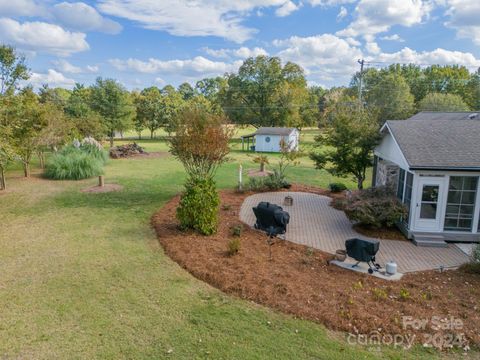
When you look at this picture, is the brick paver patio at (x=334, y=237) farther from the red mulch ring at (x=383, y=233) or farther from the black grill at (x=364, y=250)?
the black grill at (x=364, y=250)

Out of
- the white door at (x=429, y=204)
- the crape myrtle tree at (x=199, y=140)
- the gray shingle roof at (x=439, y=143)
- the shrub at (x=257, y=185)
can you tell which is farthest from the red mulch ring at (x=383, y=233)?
the shrub at (x=257, y=185)

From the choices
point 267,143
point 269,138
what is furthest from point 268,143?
point 269,138

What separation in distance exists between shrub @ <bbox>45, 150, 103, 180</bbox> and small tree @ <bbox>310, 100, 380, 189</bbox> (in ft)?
40.8

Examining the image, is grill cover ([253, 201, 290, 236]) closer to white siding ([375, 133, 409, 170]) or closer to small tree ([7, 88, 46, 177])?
white siding ([375, 133, 409, 170])

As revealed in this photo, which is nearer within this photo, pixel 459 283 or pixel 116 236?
pixel 459 283

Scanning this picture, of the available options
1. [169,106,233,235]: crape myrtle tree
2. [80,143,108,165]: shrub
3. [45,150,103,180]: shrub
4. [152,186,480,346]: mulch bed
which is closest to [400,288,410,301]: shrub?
[152,186,480,346]: mulch bed

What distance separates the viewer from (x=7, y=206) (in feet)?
40.8

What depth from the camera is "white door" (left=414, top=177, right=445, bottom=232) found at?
9.56 meters

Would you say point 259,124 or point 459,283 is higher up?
point 259,124

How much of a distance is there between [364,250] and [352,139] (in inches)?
294

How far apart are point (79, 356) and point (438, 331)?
5460 millimetres

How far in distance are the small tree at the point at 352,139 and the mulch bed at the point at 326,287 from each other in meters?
6.57

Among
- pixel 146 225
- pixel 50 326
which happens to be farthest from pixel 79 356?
pixel 146 225

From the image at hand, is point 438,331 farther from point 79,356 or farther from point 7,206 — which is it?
point 7,206
